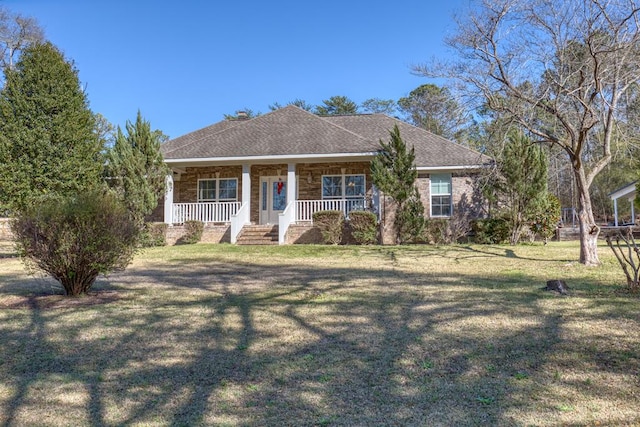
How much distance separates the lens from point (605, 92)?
31.3 ft

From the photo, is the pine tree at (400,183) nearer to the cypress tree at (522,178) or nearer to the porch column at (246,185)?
the cypress tree at (522,178)

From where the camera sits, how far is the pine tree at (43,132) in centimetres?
1161

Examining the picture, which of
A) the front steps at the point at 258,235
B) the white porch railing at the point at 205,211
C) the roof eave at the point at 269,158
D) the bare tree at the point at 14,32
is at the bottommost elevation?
the front steps at the point at 258,235

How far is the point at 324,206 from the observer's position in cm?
1652

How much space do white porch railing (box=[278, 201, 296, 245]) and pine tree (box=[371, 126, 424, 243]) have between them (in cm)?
339

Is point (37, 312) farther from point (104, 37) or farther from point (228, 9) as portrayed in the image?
point (228, 9)

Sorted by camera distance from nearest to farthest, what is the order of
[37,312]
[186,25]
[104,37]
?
[37,312] → [104,37] → [186,25]

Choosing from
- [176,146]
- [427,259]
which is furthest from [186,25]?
[427,259]

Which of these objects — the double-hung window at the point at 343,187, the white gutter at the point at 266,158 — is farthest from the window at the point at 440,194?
the white gutter at the point at 266,158

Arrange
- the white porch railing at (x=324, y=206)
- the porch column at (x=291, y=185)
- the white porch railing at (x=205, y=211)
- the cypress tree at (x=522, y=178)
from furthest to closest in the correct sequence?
the white porch railing at (x=205, y=211) → the white porch railing at (x=324, y=206) → the porch column at (x=291, y=185) → the cypress tree at (x=522, y=178)

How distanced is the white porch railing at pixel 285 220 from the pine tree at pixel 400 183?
3.39 meters

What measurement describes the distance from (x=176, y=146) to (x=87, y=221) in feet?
47.3

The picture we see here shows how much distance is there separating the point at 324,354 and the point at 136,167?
13385mm

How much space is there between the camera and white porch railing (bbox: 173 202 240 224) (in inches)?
671
